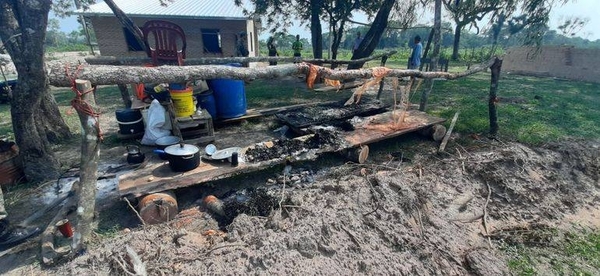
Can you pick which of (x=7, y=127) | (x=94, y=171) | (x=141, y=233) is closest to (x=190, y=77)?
(x=94, y=171)

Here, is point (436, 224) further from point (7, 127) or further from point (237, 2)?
point (237, 2)

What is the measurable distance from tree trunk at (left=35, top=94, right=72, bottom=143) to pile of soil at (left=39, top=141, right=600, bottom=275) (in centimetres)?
372

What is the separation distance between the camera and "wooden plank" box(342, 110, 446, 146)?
15.1 ft

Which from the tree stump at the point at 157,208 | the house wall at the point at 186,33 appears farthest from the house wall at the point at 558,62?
the tree stump at the point at 157,208

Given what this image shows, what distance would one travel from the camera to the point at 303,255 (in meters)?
2.47

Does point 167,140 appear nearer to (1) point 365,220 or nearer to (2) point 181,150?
(2) point 181,150

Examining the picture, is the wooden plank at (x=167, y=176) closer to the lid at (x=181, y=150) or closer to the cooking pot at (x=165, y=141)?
the lid at (x=181, y=150)

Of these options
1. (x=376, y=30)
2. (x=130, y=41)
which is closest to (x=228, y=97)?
(x=376, y=30)

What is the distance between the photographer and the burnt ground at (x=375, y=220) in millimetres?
2410

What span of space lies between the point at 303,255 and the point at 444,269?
1280 millimetres

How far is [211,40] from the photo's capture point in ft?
53.3

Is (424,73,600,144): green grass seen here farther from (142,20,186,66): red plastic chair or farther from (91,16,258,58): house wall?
(91,16,258,58): house wall

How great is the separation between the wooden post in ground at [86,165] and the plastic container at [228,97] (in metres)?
3.04

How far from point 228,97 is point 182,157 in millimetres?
2630
